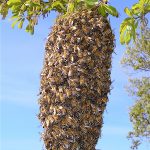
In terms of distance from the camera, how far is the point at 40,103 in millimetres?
7277

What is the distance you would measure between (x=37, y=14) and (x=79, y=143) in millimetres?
3239

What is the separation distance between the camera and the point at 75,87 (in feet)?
22.6

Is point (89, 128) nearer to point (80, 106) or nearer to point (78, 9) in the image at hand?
point (80, 106)

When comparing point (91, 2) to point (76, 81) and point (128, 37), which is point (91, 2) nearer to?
point (128, 37)

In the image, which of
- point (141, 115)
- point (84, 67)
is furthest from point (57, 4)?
point (141, 115)

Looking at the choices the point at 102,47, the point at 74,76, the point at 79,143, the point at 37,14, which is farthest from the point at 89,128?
→ the point at 37,14

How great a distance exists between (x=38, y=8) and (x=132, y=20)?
2.09 meters

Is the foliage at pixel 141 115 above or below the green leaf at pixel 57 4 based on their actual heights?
above

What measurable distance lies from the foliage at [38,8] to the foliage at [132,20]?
251mm

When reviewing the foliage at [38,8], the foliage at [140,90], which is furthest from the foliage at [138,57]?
the foliage at [38,8]

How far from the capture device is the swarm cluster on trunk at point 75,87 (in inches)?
272

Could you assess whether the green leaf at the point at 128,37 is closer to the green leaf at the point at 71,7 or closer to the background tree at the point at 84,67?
the background tree at the point at 84,67

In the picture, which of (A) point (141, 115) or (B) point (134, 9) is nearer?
(B) point (134, 9)

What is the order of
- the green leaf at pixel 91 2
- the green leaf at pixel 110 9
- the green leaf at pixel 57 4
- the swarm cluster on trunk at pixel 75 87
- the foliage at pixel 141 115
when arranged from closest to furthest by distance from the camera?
the swarm cluster on trunk at pixel 75 87 → the green leaf at pixel 91 2 → the green leaf at pixel 110 9 → the green leaf at pixel 57 4 → the foliage at pixel 141 115
